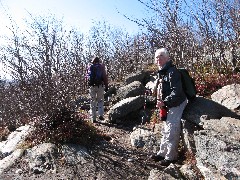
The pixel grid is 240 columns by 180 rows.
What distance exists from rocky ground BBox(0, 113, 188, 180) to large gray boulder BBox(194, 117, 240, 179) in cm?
111

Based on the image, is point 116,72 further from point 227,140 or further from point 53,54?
point 227,140

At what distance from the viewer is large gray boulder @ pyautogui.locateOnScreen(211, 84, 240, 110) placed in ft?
26.7

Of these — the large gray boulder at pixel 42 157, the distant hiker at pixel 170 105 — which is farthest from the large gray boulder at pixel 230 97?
the large gray boulder at pixel 42 157

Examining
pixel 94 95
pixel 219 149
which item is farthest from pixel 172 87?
pixel 94 95

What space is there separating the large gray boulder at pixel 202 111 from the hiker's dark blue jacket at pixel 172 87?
62cm

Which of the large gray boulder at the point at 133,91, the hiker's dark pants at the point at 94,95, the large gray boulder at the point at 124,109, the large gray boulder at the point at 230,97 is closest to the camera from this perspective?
the large gray boulder at the point at 230,97

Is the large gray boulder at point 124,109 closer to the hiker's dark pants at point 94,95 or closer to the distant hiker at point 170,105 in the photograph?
the hiker's dark pants at point 94,95

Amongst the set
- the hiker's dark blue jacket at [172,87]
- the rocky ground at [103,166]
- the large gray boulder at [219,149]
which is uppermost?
the hiker's dark blue jacket at [172,87]

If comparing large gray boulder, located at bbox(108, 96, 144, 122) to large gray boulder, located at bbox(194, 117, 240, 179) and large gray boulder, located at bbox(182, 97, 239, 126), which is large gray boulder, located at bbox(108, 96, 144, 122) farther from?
large gray boulder, located at bbox(194, 117, 240, 179)

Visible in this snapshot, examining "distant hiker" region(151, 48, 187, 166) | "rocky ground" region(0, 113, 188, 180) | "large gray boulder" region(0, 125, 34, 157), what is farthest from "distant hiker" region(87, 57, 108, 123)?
"distant hiker" region(151, 48, 187, 166)

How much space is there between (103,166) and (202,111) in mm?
2624

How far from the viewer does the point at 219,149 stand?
5.41 meters

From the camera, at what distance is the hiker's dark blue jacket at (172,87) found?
21.5 feet

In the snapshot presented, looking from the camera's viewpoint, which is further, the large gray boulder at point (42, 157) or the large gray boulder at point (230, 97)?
the large gray boulder at point (230, 97)
